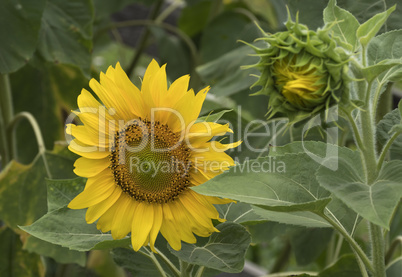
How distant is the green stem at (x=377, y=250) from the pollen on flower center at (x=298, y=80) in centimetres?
15

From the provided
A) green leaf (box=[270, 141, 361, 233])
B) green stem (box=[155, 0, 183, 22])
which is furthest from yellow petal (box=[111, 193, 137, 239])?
green stem (box=[155, 0, 183, 22])

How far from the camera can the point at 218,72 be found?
0.85m

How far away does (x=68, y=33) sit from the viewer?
0.84 meters

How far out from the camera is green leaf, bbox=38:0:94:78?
824 millimetres

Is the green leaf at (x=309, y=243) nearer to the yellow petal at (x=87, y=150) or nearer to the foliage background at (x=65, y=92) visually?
the foliage background at (x=65, y=92)

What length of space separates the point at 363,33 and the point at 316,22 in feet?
0.75

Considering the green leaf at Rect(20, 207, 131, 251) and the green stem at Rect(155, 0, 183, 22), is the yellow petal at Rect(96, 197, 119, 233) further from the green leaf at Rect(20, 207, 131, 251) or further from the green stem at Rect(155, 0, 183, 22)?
the green stem at Rect(155, 0, 183, 22)

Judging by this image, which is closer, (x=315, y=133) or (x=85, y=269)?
(x=315, y=133)

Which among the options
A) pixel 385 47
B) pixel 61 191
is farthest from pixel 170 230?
pixel 385 47

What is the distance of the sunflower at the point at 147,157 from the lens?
45 centimetres

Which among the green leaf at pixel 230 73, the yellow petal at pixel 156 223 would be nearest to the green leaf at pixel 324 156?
the yellow petal at pixel 156 223

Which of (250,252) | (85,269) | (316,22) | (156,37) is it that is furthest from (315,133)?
(250,252)

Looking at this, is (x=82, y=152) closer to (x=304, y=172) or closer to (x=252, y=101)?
(x=304, y=172)

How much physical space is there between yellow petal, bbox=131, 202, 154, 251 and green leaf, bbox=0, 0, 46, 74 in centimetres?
35
